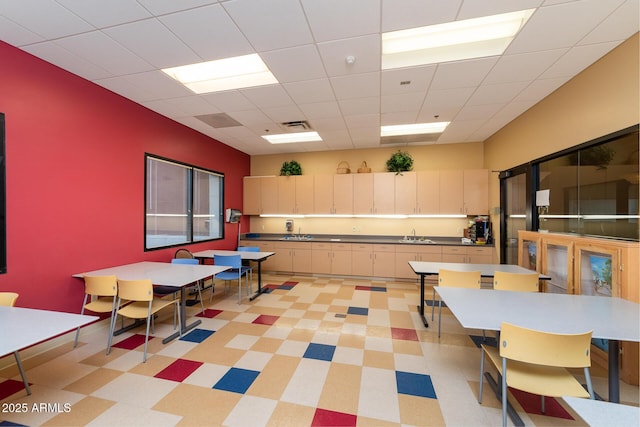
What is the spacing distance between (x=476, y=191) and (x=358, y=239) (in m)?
2.96

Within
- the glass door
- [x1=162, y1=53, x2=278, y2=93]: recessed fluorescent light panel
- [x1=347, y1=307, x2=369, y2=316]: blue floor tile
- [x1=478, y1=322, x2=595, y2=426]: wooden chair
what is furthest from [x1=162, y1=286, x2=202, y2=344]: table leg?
the glass door

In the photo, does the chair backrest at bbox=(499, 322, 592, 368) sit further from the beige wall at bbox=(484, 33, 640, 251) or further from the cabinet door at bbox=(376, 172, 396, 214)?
the cabinet door at bbox=(376, 172, 396, 214)

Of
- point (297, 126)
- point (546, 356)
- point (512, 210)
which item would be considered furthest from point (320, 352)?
point (512, 210)

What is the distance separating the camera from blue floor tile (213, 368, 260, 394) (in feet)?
7.56

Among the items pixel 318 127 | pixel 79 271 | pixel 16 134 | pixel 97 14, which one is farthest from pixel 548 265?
pixel 16 134

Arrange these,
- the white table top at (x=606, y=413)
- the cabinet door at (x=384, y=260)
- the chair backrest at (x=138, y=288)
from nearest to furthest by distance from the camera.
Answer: the white table top at (x=606, y=413)
the chair backrest at (x=138, y=288)
the cabinet door at (x=384, y=260)

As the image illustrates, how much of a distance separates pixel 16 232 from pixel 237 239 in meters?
4.36

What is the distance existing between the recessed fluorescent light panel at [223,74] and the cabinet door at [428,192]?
4.14 m

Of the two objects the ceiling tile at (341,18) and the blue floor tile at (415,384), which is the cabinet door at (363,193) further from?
the blue floor tile at (415,384)

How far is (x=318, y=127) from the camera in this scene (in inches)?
203

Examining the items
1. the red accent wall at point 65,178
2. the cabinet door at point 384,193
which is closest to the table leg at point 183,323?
the red accent wall at point 65,178

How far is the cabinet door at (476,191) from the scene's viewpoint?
227 inches

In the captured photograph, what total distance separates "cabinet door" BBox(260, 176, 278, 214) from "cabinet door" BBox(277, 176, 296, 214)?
0.37ft


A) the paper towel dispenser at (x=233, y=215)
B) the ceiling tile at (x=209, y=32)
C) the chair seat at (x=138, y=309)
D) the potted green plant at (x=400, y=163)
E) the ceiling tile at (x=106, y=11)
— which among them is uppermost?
the ceiling tile at (x=209, y=32)
